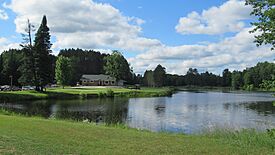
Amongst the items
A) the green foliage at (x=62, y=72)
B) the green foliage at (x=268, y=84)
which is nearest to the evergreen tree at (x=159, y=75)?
the green foliage at (x=62, y=72)

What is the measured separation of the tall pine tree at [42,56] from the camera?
2484 inches

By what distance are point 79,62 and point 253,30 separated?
487ft

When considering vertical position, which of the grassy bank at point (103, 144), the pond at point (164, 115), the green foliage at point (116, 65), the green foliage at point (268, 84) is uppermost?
the green foliage at point (116, 65)

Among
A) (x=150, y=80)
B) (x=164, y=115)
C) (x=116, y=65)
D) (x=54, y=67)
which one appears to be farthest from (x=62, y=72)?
(x=150, y=80)

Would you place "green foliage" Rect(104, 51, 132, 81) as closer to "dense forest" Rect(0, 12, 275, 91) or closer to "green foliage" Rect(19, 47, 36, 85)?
"dense forest" Rect(0, 12, 275, 91)

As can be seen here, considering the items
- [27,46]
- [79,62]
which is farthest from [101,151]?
[79,62]

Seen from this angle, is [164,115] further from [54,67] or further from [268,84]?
[54,67]

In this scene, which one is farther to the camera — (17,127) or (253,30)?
(17,127)

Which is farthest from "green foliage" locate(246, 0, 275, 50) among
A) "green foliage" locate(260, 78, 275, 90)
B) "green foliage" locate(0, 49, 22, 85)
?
"green foliage" locate(0, 49, 22, 85)

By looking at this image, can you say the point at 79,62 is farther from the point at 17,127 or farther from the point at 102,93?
the point at 17,127

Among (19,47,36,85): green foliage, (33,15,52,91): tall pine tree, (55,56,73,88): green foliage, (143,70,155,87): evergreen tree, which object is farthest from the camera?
(143,70,155,87): evergreen tree

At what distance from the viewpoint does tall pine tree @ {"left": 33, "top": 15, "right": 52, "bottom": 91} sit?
63.1 meters

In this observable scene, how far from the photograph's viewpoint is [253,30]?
11203 millimetres

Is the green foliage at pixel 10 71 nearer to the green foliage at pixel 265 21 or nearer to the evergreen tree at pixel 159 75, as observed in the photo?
the evergreen tree at pixel 159 75
